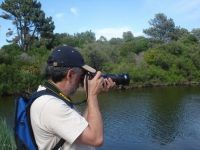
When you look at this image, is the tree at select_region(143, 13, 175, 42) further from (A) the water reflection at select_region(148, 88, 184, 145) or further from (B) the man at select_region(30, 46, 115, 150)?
(B) the man at select_region(30, 46, 115, 150)

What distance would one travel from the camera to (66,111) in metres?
2.59

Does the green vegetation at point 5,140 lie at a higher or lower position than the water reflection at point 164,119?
higher

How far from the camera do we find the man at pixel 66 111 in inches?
101

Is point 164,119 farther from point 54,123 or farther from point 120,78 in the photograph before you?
point 54,123

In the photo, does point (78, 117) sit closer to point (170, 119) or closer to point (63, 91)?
point (63, 91)

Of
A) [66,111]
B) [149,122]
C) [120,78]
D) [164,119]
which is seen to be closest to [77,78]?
[66,111]

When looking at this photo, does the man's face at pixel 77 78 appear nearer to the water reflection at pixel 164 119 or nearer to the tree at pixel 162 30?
the water reflection at pixel 164 119

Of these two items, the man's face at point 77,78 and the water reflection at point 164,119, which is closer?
the man's face at point 77,78

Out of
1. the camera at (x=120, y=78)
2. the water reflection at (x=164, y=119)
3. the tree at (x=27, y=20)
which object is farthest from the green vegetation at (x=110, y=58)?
the camera at (x=120, y=78)

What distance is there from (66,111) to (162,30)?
7207 cm

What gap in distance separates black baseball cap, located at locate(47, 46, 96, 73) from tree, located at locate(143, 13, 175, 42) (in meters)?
71.3

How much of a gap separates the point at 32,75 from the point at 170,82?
20863mm

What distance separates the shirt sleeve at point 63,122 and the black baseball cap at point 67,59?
0.33 meters

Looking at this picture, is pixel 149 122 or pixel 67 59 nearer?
pixel 67 59
